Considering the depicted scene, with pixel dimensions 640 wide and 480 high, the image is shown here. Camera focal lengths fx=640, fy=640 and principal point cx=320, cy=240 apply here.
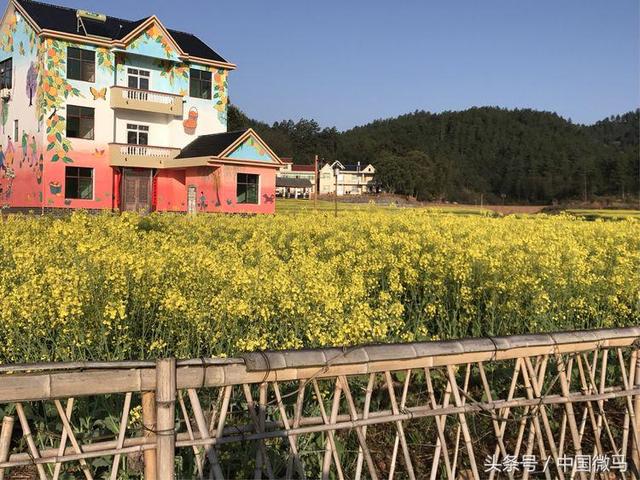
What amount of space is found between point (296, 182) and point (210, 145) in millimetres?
44231

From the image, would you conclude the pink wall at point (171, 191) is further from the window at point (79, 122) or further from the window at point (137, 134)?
the window at point (79, 122)

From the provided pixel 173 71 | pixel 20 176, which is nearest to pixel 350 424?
pixel 20 176

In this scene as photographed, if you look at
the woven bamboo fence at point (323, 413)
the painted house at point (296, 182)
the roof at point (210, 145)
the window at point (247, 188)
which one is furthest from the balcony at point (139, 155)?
the painted house at point (296, 182)

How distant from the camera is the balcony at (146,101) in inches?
938

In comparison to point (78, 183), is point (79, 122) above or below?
above

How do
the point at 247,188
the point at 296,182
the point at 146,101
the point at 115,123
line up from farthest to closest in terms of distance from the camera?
1. the point at 296,182
2. the point at 247,188
3. the point at 146,101
4. the point at 115,123

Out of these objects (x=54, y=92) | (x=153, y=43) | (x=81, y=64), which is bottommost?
(x=54, y=92)

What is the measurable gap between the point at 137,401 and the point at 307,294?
123 cm

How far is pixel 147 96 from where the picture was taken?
24.6m

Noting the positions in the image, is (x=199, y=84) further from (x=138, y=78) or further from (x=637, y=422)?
(x=637, y=422)

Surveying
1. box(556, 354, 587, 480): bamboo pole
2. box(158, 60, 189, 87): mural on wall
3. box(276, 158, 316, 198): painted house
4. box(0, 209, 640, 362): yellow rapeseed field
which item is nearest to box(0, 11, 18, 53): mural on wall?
box(158, 60, 189, 87): mural on wall

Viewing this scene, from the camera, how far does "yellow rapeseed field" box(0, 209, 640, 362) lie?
4.05m

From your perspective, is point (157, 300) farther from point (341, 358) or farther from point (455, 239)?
point (455, 239)

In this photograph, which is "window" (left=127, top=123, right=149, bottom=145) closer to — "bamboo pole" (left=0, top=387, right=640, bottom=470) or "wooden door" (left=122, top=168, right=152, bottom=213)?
"wooden door" (left=122, top=168, right=152, bottom=213)
